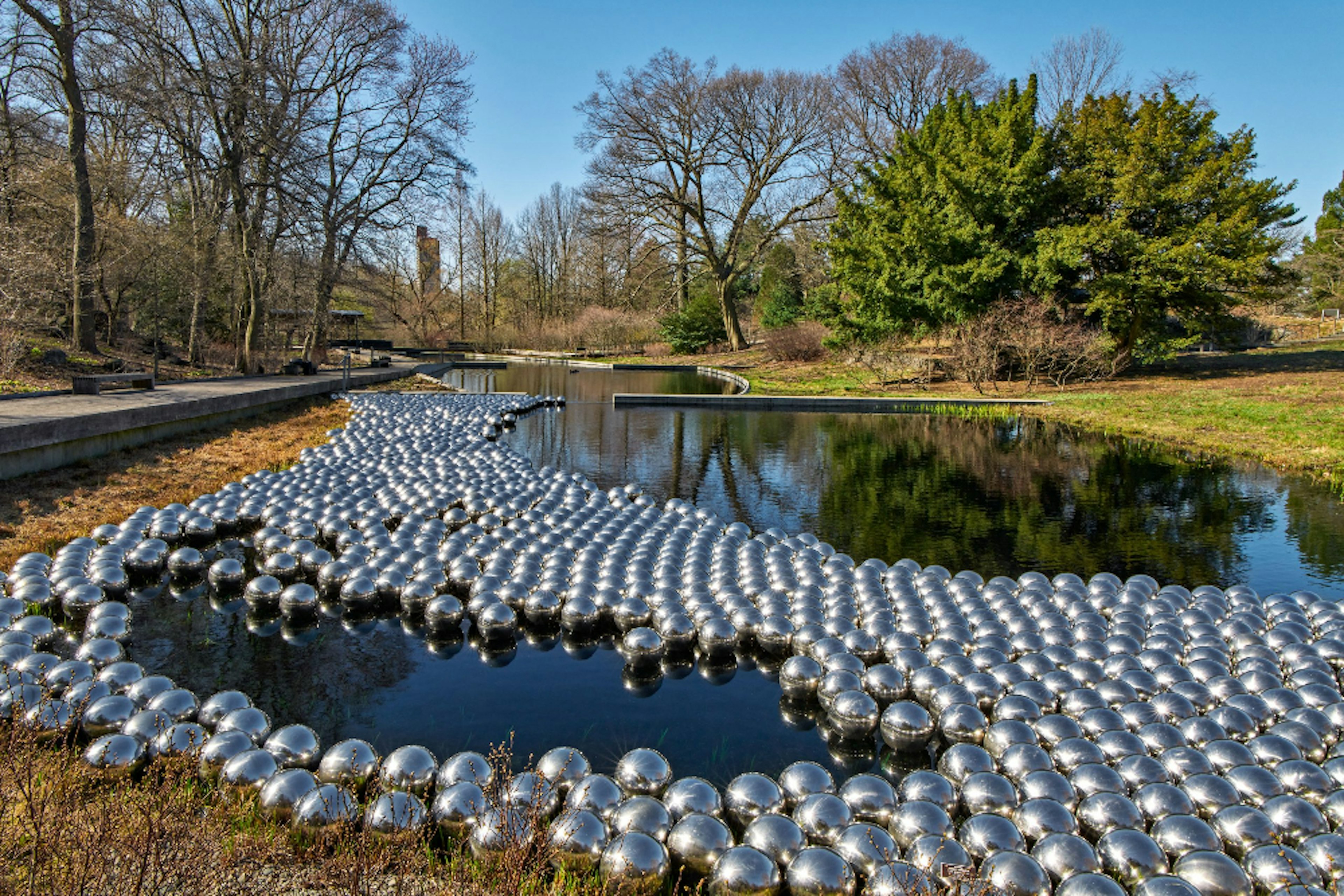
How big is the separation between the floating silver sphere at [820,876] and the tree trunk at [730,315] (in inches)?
1577

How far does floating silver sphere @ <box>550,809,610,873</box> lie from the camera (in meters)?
3.17

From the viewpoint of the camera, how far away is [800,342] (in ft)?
113

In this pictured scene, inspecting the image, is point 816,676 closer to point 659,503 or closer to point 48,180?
point 659,503

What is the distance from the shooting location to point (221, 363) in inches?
994

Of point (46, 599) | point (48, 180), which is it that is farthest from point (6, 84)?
point (46, 599)

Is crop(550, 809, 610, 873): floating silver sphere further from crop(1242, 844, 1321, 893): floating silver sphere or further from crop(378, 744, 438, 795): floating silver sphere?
crop(1242, 844, 1321, 893): floating silver sphere

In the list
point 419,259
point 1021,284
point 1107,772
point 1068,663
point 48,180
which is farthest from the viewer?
point 419,259

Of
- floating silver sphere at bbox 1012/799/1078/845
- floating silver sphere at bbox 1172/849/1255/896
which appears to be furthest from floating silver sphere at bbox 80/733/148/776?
floating silver sphere at bbox 1172/849/1255/896

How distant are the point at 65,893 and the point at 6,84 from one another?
2883 centimetres

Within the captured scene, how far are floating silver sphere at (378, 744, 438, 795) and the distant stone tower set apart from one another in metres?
60.0

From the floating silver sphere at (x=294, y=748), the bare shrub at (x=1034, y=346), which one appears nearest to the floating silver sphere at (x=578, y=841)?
the floating silver sphere at (x=294, y=748)

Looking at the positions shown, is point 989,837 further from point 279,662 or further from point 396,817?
point 279,662

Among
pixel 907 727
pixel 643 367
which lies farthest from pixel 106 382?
pixel 643 367

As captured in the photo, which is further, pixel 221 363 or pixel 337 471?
pixel 221 363
